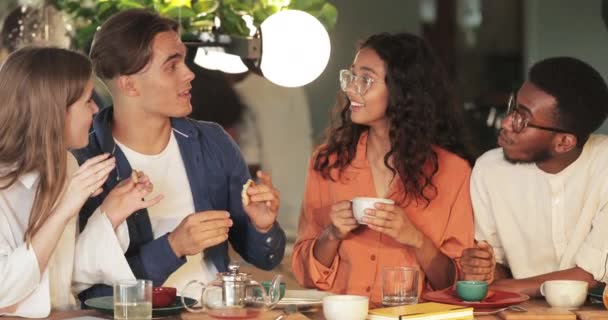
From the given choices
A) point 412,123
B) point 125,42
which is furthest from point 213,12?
point 412,123

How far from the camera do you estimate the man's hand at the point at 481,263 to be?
12.2ft

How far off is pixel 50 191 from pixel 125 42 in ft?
2.27

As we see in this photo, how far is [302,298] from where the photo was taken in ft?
11.5

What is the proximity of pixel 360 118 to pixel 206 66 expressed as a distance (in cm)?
93

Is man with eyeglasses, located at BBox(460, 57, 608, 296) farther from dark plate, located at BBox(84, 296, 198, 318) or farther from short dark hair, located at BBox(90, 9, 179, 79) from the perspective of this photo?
short dark hair, located at BBox(90, 9, 179, 79)

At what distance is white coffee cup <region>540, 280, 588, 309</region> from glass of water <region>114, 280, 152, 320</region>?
112 centimetres

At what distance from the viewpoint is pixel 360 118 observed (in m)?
3.95

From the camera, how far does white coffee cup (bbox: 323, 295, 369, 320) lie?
10.4 feet

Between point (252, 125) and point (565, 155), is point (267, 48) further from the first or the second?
point (252, 125)

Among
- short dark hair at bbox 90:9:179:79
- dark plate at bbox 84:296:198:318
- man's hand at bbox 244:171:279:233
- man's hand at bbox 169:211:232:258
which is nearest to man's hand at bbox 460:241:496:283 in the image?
man's hand at bbox 244:171:279:233

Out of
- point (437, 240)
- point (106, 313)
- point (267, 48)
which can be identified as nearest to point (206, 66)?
point (267, 48)

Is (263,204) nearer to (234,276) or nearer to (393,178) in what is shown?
(393,178)

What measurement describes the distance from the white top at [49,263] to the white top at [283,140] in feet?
8.64

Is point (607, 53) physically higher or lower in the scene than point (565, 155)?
higher
